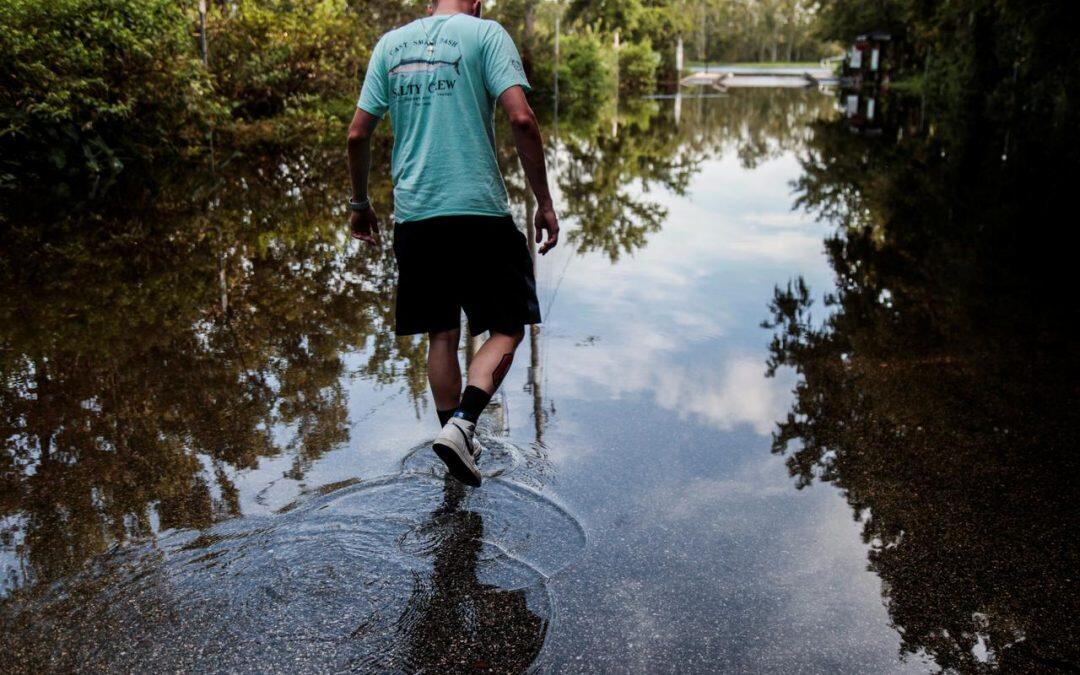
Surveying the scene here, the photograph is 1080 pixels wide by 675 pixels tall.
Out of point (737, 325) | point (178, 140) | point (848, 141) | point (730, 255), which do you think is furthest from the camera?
point (848, 141)

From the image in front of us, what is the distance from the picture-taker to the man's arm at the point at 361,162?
3955 mm

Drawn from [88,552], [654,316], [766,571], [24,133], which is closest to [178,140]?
[24,133]

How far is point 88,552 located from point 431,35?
233 cm

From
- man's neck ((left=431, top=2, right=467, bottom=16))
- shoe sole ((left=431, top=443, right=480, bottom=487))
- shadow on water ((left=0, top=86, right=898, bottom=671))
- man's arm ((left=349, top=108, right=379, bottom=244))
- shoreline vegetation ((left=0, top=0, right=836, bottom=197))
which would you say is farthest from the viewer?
shoreline vegetation ((left=0, top=0, right=836, bottom=197))

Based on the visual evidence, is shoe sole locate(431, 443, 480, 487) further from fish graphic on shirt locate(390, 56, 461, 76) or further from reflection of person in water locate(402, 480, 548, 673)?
fish graphic on shirt locate(390, 56, 461, 76)

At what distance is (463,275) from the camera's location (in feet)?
12.9

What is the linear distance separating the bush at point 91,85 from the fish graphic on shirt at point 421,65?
32.6 feet

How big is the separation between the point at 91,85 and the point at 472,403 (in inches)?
441

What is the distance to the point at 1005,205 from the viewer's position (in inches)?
468

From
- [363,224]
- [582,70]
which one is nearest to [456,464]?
[363,224]

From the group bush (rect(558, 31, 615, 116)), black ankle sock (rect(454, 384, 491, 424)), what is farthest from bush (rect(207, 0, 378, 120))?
bush (rect(558, 31, 615, 116))

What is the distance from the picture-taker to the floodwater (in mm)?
2928

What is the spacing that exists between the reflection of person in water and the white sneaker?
29cm

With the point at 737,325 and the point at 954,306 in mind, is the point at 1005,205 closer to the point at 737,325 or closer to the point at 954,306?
the point at 954,306
